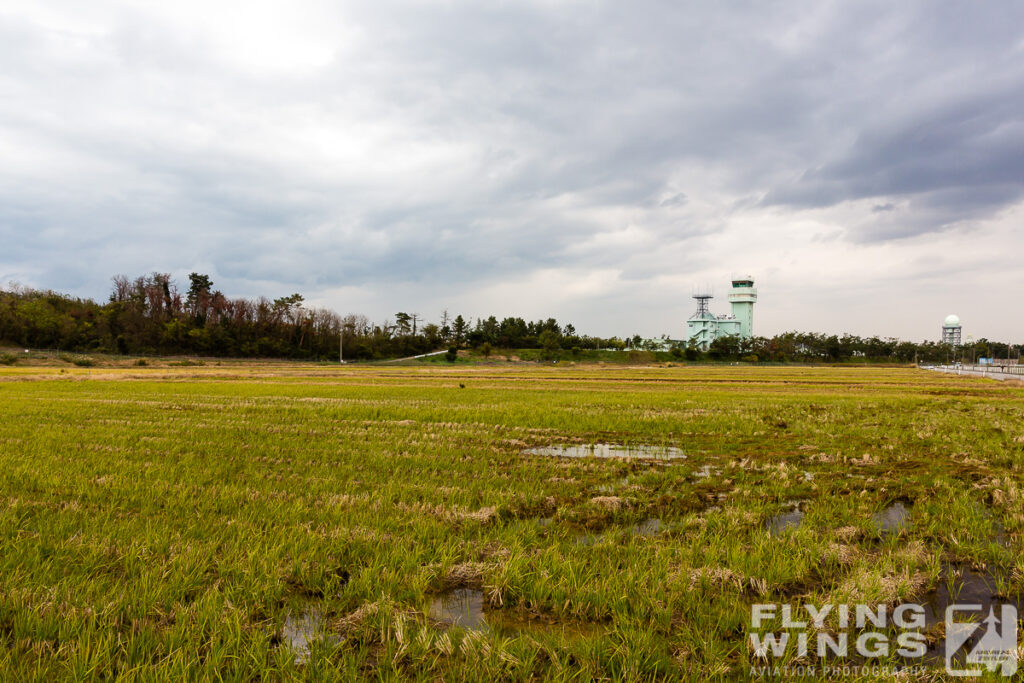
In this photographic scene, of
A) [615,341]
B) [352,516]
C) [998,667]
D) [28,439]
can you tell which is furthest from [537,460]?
[615,341]

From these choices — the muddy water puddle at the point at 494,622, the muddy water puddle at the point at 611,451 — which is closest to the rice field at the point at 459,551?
the muddy water puddle at the point at 494,622

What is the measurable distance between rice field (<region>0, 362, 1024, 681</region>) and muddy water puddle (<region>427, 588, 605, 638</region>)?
23 mm

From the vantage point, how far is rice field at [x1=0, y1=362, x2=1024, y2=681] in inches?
131

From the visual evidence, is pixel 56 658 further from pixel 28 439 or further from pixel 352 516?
pixel 28 439

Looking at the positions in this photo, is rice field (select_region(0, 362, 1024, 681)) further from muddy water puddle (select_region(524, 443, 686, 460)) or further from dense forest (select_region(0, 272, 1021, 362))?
dense forest (select_region(0, 272, 1021, 362))

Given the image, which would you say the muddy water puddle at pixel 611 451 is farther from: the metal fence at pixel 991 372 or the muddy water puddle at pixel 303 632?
the metal fence at pixel 991 372

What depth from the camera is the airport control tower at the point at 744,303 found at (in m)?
181

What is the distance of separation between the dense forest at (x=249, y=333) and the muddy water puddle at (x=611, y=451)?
336 ft

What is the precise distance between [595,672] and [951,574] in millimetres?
A: 3744

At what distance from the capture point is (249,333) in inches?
4419

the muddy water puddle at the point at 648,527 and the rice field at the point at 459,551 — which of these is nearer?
the rice field at the point at 459,551

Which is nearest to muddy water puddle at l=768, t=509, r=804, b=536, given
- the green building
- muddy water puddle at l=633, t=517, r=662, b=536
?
muddy water puddle at l=633, t=517, r=662, b=536

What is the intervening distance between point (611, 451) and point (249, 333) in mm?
117101

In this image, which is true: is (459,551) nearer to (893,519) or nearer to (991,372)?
(893,519)
